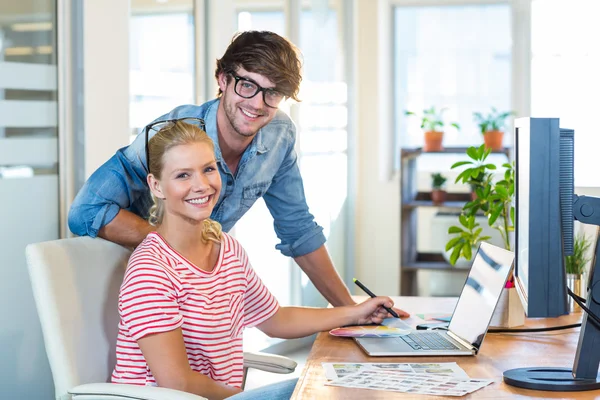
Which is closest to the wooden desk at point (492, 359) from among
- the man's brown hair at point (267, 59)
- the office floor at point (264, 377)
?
the man's brown hair at point (267, 59)

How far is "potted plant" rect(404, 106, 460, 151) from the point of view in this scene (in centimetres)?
548

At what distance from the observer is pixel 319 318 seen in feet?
6.59

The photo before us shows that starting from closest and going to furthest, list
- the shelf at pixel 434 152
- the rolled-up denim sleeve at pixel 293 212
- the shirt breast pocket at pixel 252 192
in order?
the shirt breast pocket at pixel 252 192, the rolled-up denim sleeve at pixel 293 212, the shelf at pixel 434 152

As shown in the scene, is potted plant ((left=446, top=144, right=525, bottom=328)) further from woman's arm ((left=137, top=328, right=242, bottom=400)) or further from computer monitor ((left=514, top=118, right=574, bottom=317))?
woman's arm ((left=137, top=328, right=242, bottom=400))

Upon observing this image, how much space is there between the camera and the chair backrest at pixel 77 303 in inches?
65.5

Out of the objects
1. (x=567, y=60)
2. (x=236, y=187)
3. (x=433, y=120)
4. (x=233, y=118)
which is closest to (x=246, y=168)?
(x=236, y=187)

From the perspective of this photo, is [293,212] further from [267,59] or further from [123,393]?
[123,393]

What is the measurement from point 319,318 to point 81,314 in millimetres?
585

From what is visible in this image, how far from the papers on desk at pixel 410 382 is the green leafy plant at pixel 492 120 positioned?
4.19m

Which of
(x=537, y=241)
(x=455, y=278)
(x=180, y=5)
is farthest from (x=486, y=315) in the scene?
(x=455, y=278)

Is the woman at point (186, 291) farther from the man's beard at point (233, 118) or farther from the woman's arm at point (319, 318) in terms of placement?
the man's beard at point (233, 118)

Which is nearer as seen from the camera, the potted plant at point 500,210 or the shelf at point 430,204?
the potted plant at point 500,210

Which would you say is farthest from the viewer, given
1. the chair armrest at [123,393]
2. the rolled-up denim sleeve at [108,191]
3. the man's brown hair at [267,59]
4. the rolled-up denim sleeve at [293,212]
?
the rolled-up denim sleeve at [293,212]

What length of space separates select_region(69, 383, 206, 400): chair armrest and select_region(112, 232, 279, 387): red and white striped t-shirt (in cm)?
11
